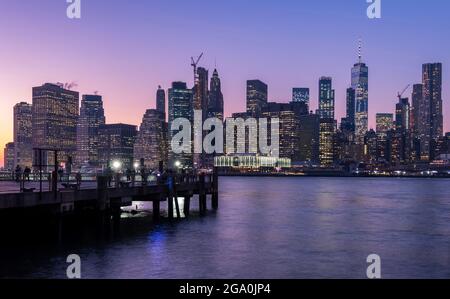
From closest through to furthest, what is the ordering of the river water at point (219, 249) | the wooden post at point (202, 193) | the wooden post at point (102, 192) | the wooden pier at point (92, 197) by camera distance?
the wooden pier at point (92, 197) < the river water at point (219, 249) < the wooden post at point (102, 192) < the wooden post at point (202, 193)

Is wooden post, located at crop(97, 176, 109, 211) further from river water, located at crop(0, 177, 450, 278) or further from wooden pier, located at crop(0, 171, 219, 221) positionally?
river water, located at crop(0, 177, 450, 278)

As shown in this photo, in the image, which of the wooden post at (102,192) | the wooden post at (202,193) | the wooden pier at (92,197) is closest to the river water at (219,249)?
the wooden post at (102,192)

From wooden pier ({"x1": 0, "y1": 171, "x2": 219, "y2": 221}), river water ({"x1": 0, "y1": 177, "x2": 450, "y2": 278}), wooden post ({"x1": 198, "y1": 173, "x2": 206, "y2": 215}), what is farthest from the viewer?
wooden post ({"x1": 198, "y1": 173, "x2": 206, "y2": 215})

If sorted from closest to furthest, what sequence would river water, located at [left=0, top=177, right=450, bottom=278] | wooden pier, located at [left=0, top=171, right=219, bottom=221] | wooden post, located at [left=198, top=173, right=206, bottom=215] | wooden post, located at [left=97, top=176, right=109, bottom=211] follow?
1. wooden pier, located at [left=0, top=171, right=219, bottom=221]
2. river water, located at [left=0, top=177, right=450, bottom=278]
3. wooden post, located at [left=97, top=176, right=109, bottom=211]
4. wooden post, located at [left=198, top=173, right=206, bottom=215]

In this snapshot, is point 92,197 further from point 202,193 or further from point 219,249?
point 202,193

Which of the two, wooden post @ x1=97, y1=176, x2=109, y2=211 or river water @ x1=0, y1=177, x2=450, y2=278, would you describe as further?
wooden post @ x1=97, y1=176, x2=109, y2=211

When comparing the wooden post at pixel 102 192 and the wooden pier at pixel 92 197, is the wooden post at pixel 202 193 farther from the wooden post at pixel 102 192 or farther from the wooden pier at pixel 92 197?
the wooden post at pixel 102 192

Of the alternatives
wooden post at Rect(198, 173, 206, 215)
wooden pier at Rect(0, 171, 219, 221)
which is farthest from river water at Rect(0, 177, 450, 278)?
wooden post at Rect(198, 173, 206, 215)

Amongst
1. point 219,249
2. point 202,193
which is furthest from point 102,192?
point 202,193

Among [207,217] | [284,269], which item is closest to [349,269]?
[284,269]

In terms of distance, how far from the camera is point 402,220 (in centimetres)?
6812

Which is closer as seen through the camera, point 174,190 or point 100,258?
point 100,258

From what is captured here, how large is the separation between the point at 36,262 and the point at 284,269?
14.9 m
